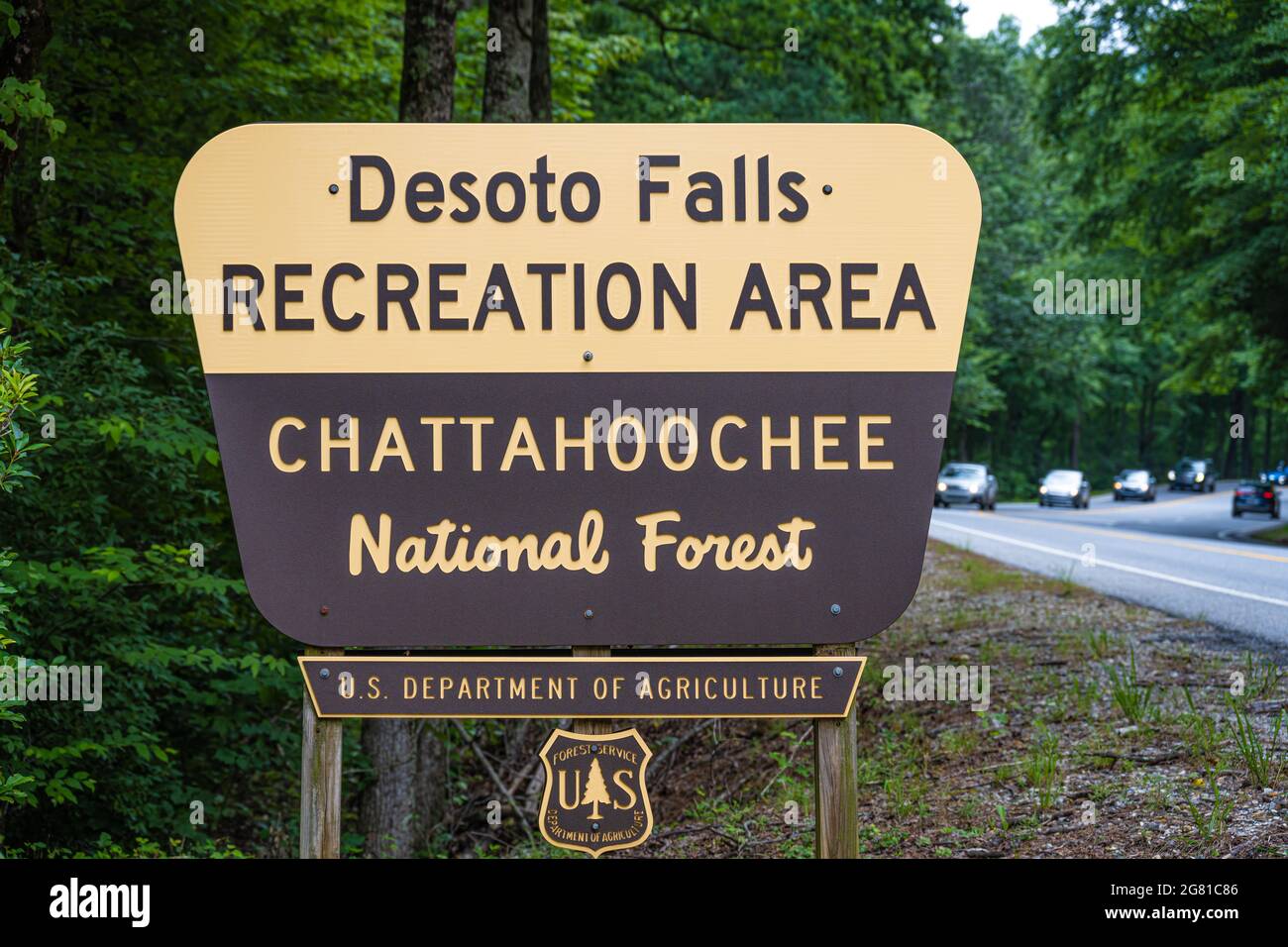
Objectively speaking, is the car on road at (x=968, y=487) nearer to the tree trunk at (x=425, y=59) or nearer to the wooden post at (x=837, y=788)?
the tree trunk at (x=425, y=59)

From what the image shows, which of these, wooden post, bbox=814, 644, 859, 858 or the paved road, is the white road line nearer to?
the paved road

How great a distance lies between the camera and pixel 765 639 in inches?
163

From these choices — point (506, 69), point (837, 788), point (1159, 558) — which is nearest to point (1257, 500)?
point (1159, 558)

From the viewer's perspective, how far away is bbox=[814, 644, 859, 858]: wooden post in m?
4.09

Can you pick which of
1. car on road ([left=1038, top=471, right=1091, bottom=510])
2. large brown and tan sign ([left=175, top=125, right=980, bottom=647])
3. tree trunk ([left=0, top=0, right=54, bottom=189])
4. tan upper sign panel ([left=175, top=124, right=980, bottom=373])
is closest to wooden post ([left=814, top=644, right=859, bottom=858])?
large brown and tan sign ([left=175, top=125, right=980, bottom=647])

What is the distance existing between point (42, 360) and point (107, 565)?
122 centimetres

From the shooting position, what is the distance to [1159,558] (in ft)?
58.2

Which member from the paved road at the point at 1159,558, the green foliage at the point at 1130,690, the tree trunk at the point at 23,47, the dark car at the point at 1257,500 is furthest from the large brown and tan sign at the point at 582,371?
the dark car at the point at 1257,500

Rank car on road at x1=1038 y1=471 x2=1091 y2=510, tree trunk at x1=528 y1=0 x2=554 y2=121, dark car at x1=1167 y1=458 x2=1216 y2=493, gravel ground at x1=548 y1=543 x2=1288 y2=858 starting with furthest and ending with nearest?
dark car at x1=1167 y1=458 x2=1216 y2=493
car on road at x1=1038 y1=471 x2=1091 y2=510
tree trunk at x1=528 y1=0 x2=554 y2=121
gravel ground at x1=548 y1=543 x2=1288 y2=858

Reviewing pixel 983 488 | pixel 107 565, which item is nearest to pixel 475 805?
pixel 107 565

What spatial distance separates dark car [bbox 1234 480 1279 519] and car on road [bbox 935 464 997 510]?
22.9ft

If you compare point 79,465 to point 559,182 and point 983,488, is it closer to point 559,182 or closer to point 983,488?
point 559,182

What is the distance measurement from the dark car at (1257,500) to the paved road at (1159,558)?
3.88 feet

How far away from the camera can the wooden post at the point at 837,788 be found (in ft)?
13.4
